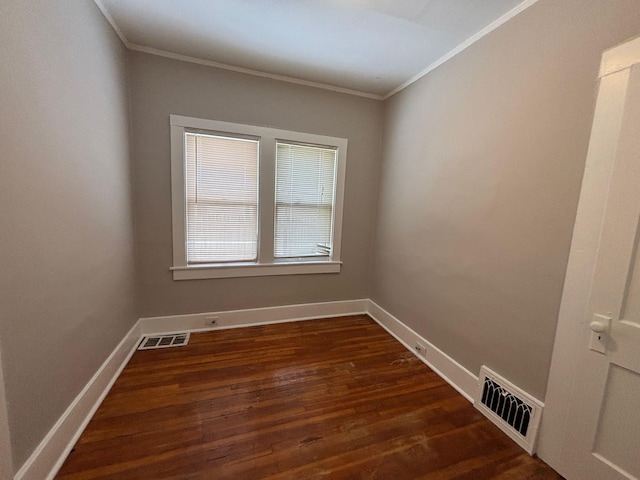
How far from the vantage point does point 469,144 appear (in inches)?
76.8

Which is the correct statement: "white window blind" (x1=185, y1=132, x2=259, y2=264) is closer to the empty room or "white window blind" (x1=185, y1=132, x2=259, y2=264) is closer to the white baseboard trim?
the empty room

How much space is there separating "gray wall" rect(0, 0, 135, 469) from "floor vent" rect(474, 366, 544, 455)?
2.56 metres

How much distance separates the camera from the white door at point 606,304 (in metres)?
1.12

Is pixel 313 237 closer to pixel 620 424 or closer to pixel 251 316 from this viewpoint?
pixel 251 316

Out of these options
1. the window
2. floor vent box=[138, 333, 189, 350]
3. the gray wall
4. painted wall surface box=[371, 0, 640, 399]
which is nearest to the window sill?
the window

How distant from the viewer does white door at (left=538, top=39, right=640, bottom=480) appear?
44.1 inches

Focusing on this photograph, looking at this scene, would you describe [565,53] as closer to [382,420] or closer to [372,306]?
[382,420]

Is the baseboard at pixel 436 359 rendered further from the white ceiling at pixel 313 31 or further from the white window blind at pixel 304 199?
the white ceiling at pixel 313 31

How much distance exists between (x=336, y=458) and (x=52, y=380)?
1.56 m

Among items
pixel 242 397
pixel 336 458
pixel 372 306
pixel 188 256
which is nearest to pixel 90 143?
pixel 188 256

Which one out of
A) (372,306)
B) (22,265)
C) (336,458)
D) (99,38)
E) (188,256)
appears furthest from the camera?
Answer: (372,306)

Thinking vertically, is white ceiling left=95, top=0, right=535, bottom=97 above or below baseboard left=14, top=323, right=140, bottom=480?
above

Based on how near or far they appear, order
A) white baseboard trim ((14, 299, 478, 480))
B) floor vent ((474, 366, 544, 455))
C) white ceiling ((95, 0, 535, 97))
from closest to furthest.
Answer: white baseboard trim ((14, 299, 478, 480)) < floor vent ((474, 366, 544, 455)) < white ceiling ((95, 0, 535, 97))

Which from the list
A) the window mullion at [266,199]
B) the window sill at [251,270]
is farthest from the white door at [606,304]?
the window mullion at [266,199]
